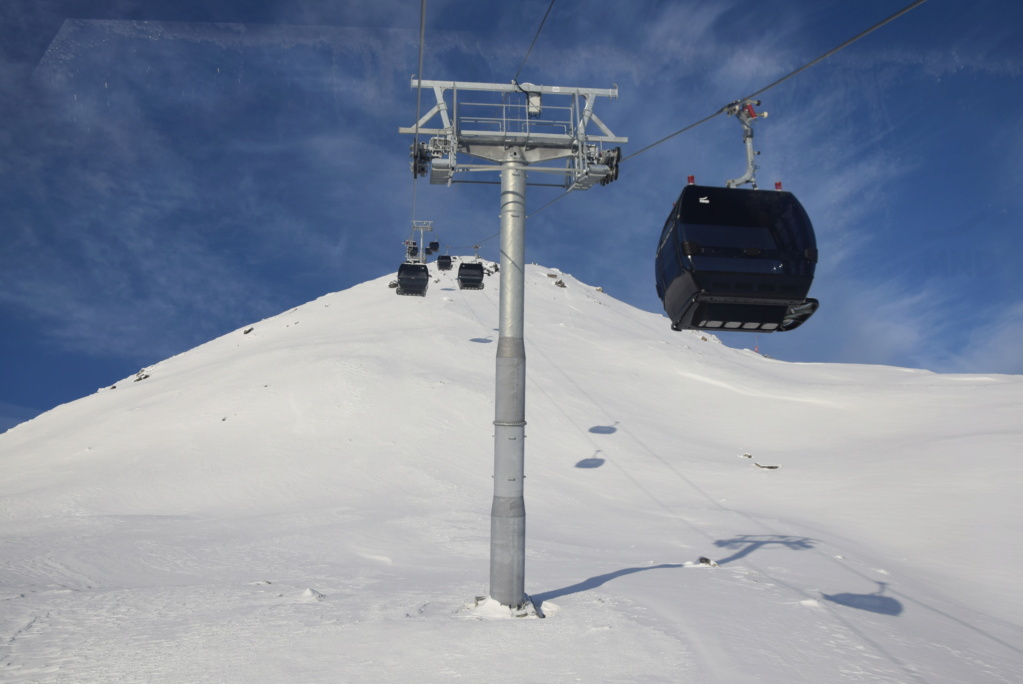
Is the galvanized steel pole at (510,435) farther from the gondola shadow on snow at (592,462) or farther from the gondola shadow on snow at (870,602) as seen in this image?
the gondola shadow on snow at (592,462)

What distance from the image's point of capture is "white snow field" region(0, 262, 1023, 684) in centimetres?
729

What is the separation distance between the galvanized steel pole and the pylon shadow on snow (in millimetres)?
7148

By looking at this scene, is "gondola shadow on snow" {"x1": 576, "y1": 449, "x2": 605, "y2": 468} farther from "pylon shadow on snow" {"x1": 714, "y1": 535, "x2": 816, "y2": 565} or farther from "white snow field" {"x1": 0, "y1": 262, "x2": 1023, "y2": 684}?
"pylon shadow on snow" {"x1": 714, "y1": 535, "x2": 816, "y2": 565}

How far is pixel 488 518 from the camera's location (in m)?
17.9

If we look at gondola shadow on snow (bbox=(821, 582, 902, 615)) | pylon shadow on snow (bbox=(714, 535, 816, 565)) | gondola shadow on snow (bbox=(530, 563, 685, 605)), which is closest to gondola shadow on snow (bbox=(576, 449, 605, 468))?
pylon shadow on snow (bbox=(714, 535, 816, 565))

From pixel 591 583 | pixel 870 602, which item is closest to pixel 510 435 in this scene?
pixel 591 583

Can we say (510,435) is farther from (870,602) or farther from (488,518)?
(488,518)

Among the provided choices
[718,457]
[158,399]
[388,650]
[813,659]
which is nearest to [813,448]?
[718,457]

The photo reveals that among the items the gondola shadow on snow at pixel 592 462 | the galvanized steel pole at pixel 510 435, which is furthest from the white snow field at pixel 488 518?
the galvanized steel pole at pixel 510 435

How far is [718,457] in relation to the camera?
2598 cm

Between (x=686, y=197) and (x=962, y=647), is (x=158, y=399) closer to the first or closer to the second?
(x=686, y=197)

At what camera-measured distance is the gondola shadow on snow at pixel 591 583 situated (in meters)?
9.74

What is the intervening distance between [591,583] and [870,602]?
4508mm

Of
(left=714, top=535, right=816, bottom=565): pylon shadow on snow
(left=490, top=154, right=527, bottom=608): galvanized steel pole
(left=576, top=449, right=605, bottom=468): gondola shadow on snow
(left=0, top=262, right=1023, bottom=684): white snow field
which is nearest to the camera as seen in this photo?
(left=0, top=262, right=1023, bottom=684): white snow field
